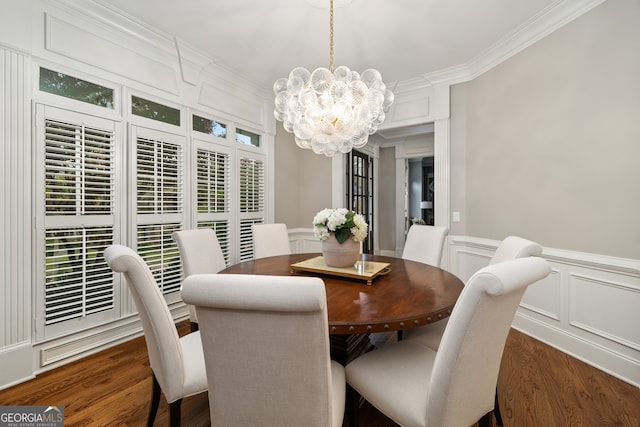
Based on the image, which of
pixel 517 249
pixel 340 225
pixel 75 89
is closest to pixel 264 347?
pixel 340 225

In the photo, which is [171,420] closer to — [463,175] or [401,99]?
[463,175]

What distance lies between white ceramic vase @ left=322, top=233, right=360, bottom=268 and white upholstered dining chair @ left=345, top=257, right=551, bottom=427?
28.6 inches

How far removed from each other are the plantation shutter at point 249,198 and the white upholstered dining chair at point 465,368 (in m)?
2.67

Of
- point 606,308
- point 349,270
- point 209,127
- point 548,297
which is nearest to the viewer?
point 349,270

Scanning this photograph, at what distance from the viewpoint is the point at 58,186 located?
2104mm

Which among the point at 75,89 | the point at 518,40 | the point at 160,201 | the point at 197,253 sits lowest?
the point at 197,253

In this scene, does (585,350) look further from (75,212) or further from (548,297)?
(75,212)

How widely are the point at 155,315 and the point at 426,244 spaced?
213 cm

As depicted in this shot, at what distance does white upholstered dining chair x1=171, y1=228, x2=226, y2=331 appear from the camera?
81.4 inches

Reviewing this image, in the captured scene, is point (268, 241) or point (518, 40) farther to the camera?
point (268, 241)

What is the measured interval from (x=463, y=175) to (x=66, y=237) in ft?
12.5

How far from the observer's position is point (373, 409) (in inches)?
65.9

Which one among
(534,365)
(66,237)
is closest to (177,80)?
(66,237)

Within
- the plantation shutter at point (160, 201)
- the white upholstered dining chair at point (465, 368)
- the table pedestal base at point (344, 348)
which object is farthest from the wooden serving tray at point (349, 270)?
the plantation shutter at point (160, 201)
